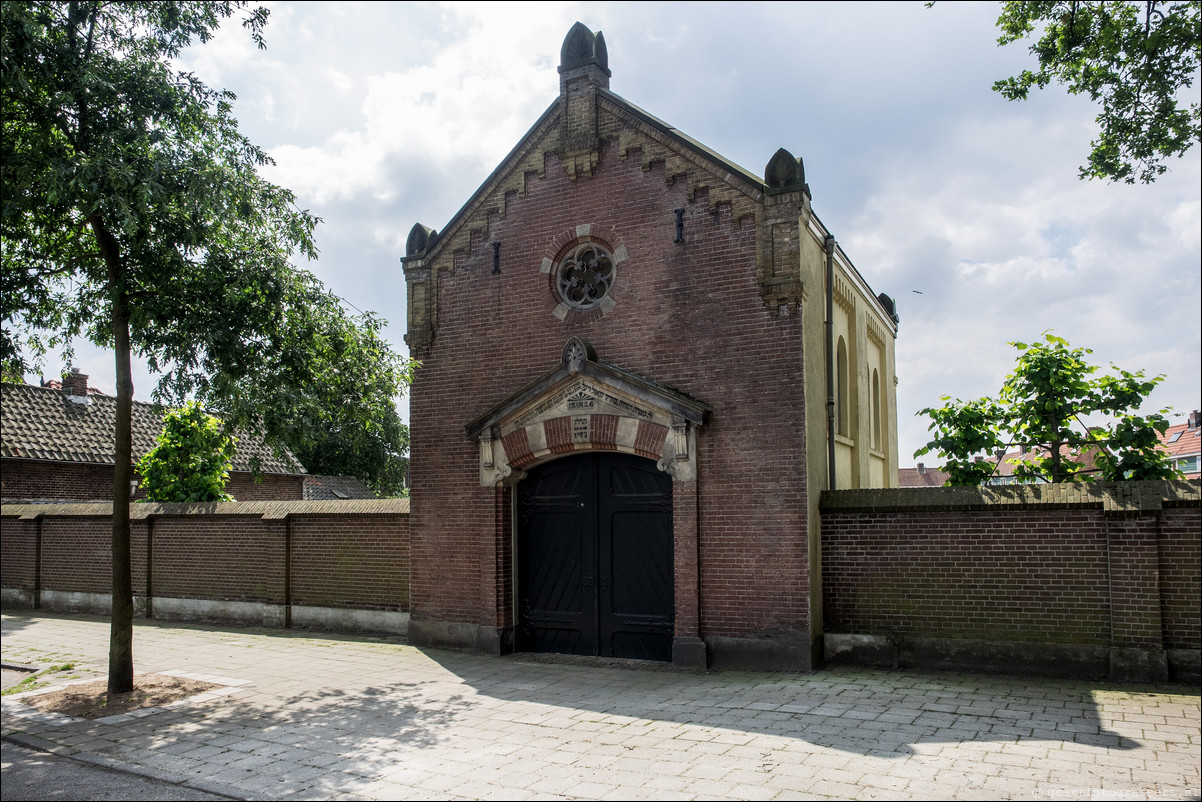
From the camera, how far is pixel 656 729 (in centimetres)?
769

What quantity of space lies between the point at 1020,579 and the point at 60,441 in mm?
22830

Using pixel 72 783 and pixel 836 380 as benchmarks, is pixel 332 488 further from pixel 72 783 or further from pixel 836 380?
pixel 72 783

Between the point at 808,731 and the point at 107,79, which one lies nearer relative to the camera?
the point at 808,731

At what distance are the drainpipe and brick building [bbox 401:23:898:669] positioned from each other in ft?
0.15

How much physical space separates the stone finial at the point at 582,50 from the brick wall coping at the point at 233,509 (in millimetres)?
6957

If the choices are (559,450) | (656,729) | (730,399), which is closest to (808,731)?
(656,729)

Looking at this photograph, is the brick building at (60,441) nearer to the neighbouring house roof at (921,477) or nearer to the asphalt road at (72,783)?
the asphalt road at (72,783)

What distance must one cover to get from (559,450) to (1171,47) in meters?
9.17

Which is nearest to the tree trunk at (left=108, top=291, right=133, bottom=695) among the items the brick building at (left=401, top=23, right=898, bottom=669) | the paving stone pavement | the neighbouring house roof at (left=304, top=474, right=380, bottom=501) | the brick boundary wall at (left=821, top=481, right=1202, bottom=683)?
the paving stone pavement

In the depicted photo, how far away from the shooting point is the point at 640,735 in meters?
7.48

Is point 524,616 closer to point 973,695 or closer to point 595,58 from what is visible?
point 973,695

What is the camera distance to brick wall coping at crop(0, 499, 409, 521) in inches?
551

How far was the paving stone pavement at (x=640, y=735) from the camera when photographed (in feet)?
20.1

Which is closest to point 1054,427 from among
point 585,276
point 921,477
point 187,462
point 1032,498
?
point 1032,498
